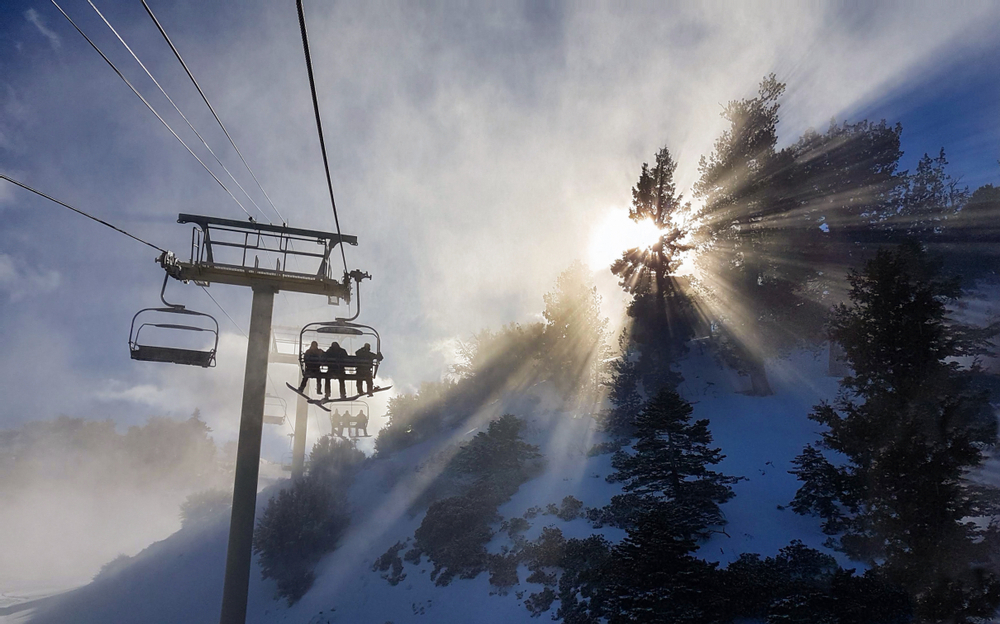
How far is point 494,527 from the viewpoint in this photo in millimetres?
23891

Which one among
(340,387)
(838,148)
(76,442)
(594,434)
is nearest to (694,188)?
(838,148)

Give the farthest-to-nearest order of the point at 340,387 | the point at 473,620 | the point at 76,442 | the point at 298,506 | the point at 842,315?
the point at 76,442 < the point at 298,506 < the point at 473,620 < the point at 842,315 < the point at 340,387

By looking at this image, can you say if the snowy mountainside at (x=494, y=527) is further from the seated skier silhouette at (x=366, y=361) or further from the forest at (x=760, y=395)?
the seated skier silhouette at (x=366, y=361)

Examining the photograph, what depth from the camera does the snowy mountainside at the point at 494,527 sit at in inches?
747

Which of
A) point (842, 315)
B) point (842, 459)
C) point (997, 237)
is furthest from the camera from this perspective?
point (997, 237)

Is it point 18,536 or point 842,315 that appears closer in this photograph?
point 842,315

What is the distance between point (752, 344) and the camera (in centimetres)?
3095

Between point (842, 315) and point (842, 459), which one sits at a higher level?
point (842, 315)

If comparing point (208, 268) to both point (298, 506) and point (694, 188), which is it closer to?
point (298, 506)

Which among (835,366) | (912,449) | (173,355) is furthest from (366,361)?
(835,366)

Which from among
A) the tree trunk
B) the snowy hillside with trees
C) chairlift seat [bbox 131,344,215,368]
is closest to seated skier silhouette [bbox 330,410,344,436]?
the snowy hillside with trees

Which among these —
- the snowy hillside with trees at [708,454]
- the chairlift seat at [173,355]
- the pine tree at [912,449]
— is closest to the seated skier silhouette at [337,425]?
the snowy hillside with trees at [708,454]

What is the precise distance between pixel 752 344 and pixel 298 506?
110 ft

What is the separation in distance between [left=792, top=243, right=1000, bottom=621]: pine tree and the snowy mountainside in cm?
528
